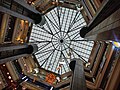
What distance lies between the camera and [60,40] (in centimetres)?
2825

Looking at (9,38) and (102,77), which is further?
(9,38)

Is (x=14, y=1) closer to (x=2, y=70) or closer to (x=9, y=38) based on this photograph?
(x=9, y=38)

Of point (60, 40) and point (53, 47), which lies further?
point (53, 47)

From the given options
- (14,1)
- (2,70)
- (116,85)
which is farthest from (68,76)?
(14,1)

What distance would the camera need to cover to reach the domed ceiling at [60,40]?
27.8 meters

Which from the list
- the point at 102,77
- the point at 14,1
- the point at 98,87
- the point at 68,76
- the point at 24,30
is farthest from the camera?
the point at 68,76

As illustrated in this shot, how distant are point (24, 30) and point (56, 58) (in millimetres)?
6619

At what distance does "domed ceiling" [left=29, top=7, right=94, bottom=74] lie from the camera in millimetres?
27828

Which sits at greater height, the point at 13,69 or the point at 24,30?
the point at 24,30

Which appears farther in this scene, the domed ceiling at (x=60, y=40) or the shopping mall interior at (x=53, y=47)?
the domed ceiling at (x=60, y=40)

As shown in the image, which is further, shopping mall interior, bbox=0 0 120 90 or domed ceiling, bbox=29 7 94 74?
domed ceiling, bbox=29 7 94 74

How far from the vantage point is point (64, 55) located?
28766 millimetres

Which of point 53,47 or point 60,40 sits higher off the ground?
point 60,40

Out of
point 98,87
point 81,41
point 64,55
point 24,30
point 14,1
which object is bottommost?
point 98,87
